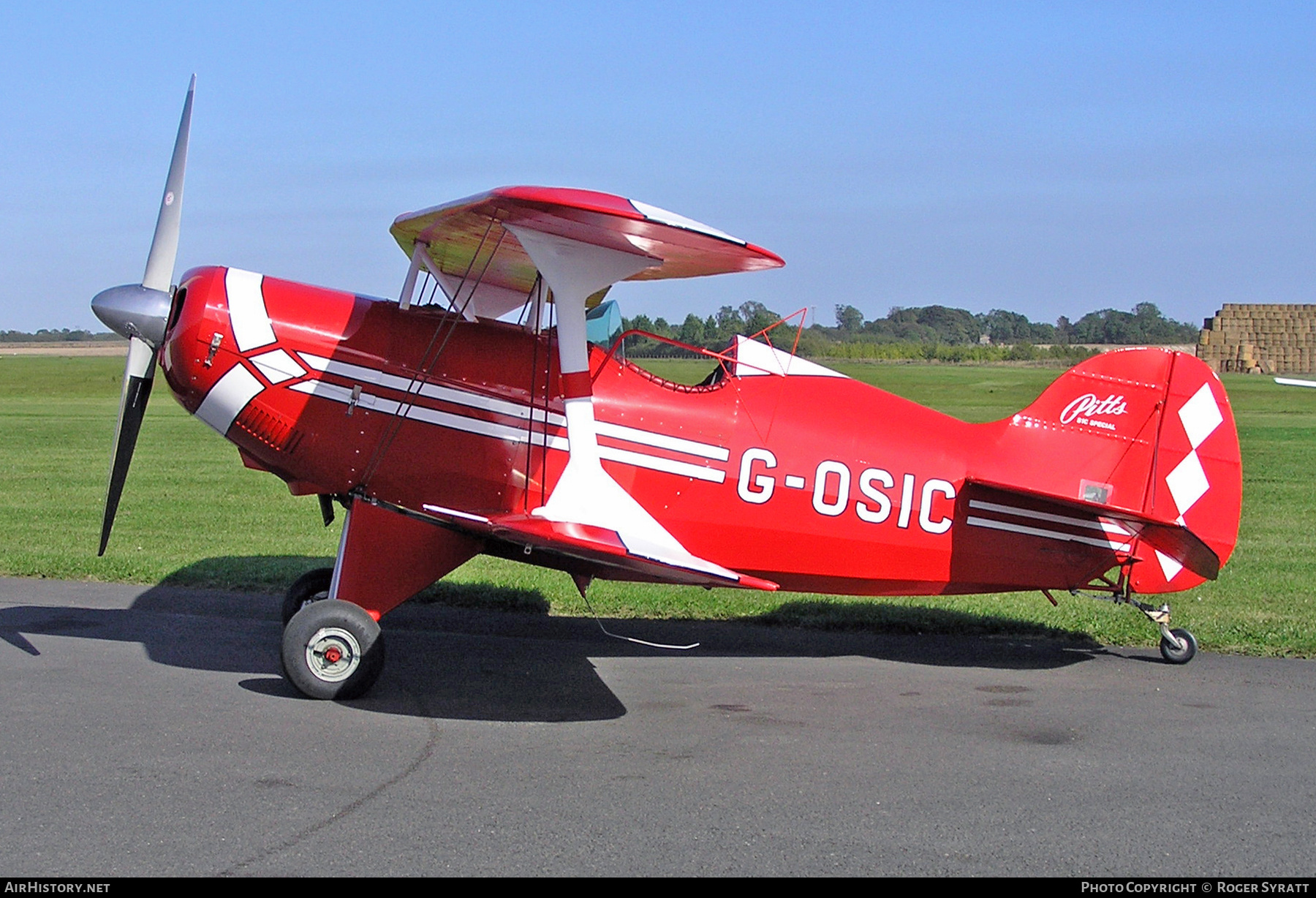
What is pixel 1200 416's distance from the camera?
25.3 ft

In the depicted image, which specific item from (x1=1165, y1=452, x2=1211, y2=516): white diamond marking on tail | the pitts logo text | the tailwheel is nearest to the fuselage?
the tailwheel

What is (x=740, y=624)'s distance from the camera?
9.07 meters

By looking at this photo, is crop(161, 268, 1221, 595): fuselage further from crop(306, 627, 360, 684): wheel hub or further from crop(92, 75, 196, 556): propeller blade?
crop(306, 627, 360, 684): wheel hub

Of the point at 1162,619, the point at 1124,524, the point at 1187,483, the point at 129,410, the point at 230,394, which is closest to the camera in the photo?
the point at 230,394

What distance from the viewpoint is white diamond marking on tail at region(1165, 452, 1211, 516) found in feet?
25.1

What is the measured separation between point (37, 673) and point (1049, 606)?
24.6 feet

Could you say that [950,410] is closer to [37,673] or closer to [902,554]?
[902,554]

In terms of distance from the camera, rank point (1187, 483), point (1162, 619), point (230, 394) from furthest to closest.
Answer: point (1162, 619)
point (1187, 483)
point (230, 394)

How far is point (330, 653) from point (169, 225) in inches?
119

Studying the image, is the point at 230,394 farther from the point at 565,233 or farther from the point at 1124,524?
the point at 1124,524

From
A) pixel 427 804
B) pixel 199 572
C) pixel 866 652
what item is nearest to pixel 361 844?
pixel 427 804

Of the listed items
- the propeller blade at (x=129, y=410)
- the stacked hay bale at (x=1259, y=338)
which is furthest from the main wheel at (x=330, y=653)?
the stacked hay bale at (x=1259, y=338)

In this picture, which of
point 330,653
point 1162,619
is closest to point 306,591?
point 330,653

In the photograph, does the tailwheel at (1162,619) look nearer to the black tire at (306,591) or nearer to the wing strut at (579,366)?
the wing strut at (579,366)
